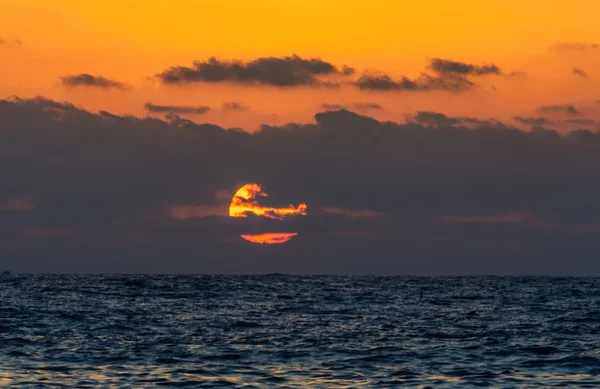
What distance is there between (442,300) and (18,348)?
5127 cm

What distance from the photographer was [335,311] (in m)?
62.5

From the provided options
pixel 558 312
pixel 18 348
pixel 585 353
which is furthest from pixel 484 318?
pixel 18 348

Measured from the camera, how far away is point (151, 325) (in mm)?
50125

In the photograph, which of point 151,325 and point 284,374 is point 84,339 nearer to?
point 151,325

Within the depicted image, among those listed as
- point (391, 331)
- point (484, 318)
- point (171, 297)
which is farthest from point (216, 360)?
point (171, 297)

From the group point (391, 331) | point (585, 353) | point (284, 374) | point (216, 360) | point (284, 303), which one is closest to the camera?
point (284, 374)

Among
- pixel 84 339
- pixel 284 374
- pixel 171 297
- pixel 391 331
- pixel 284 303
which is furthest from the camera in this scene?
pixel 171 297

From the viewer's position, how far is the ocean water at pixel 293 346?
3053cm

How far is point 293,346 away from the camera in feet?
131

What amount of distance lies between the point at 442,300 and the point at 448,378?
50.9 m

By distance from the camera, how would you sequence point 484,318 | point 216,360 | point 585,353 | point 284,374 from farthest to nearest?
point 484,318 < point 585,353 < point 216,360 < point 284,374

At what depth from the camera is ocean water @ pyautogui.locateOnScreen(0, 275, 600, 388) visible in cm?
3053

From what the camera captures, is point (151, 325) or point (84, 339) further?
point (151, 325)

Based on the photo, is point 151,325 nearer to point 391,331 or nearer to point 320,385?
point 391,331
